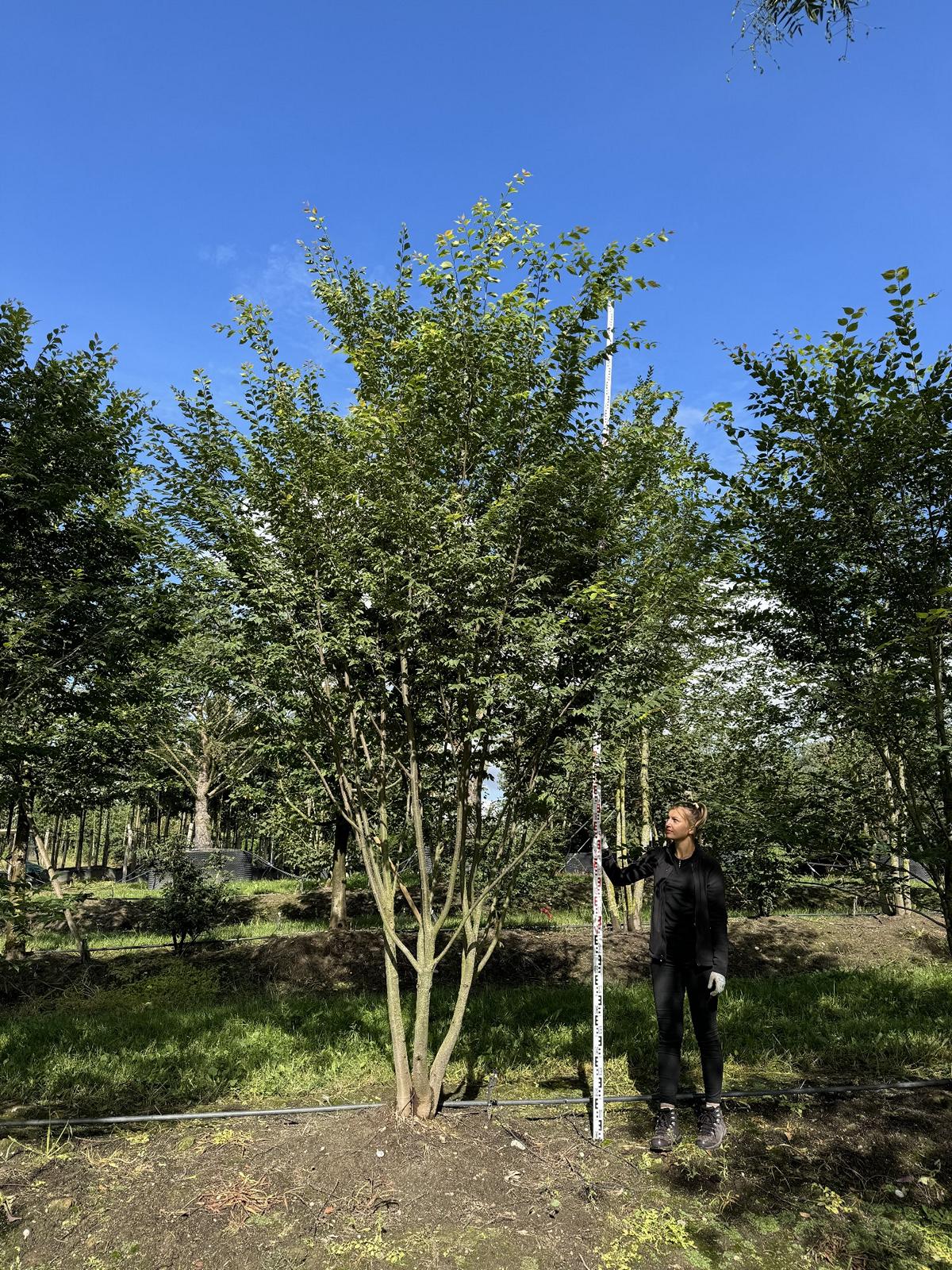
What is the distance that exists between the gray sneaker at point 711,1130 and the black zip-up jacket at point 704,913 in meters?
0.64

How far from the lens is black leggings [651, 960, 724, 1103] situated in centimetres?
362

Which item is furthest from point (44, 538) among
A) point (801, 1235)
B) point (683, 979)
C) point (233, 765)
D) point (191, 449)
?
point (233, 765)

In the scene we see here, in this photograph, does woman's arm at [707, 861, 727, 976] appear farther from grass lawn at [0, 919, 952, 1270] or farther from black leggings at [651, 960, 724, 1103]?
grass lawn at [0, 919, 952, 1270]

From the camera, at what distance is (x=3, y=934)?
8.89m

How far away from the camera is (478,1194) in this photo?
317 centimetres

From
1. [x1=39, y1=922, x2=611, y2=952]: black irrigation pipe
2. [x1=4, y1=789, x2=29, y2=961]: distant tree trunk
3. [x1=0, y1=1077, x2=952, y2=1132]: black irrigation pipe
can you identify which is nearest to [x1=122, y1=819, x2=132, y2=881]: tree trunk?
[x1=39, y1=922, x2=611, y2=952]: black irrigation pipe

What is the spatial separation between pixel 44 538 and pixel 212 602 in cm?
439

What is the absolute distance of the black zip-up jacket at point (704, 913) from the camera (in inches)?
144

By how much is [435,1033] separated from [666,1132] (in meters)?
2.79

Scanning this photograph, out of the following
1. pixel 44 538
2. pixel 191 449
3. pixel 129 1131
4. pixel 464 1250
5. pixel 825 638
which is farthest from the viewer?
pixel 44 538

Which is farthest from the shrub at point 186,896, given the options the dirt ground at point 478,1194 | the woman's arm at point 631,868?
the woman's arm at point 631,868

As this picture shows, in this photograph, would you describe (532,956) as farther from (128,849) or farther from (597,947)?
(128,849)

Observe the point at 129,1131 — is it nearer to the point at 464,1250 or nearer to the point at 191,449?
the point at 464,1250

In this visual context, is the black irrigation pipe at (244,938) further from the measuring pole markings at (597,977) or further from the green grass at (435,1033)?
the measuring pole markings at (597,977)
